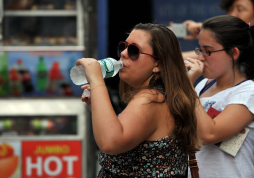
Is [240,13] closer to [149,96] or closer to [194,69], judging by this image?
[194,69]

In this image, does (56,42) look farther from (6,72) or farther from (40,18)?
(6,72)

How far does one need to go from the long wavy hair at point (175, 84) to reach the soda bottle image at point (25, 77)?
2670 millimetres

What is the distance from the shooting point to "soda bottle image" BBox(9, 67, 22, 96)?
4.12 metres

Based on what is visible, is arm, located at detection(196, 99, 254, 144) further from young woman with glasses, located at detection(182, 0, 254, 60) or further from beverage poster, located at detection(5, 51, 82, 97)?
beverage poster, located at detection(5, 51, 82, 97)

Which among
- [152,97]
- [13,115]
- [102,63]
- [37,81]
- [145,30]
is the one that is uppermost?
[145,30]

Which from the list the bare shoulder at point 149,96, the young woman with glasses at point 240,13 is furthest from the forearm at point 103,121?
the young woman with glasses at point 240,13

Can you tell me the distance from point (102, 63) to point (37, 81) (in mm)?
2509

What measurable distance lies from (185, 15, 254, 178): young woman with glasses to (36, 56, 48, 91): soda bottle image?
7.75 feet

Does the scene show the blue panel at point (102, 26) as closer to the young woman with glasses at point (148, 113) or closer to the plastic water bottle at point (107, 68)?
the plastic water bottle at point (107, 68)

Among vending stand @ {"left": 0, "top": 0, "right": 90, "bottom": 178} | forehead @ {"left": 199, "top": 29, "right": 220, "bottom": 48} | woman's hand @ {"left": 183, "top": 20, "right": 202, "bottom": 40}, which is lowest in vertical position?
vending stand @ {"left": 0, "top": 0, "right": 90, "bottom": 178}

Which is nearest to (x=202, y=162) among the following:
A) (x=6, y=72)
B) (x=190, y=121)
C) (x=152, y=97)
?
(x=190, y=121)

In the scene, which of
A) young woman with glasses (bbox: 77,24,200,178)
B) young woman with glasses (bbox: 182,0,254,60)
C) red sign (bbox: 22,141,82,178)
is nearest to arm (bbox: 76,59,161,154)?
young woman with glasses (bbox: 77,24,200,178)

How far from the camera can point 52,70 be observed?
4129 millimetres

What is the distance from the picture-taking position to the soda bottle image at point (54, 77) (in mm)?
4125
